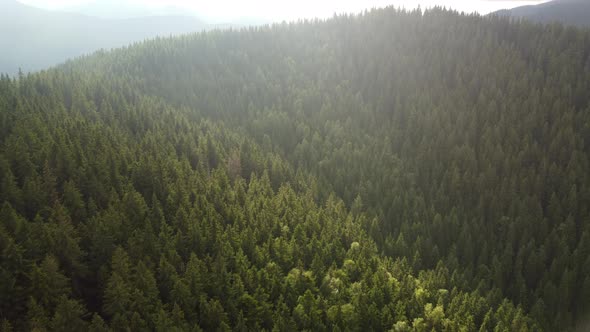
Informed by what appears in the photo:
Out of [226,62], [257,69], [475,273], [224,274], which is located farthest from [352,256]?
[226,62]

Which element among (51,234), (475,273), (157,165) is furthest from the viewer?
(475,273)

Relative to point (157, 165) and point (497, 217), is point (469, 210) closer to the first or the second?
point (497, 217)

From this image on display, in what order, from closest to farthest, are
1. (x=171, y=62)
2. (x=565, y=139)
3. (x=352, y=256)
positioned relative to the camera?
(x=352, y=256), (x=565, y=139), (x=171, y=62)

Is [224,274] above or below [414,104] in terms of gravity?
below

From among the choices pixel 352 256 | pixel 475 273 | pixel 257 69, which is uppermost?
pixel 257 69

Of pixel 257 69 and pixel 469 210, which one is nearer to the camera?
pixel 469 210

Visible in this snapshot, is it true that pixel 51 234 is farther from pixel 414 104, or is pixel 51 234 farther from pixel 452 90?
pixel 452 90

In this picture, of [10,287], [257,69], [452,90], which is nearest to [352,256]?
[10,287]
